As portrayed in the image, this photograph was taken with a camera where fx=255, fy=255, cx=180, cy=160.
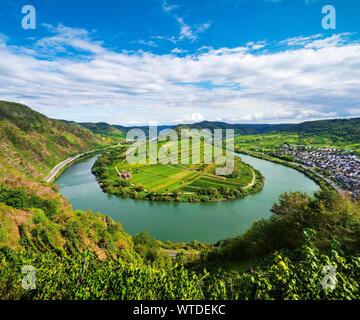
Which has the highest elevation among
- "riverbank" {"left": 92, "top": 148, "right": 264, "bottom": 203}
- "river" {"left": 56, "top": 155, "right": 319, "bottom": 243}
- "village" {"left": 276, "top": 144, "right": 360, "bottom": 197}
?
"village" {"left": 276, "top": 144, "right": 360, "bottom": 197}

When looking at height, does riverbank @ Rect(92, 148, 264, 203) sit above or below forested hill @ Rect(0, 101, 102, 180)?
below

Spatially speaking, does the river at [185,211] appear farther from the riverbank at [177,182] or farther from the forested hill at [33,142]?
the forested hill at [33,142]

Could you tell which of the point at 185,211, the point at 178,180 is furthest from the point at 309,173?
the point at 185,211

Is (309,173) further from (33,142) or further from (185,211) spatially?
(33,142)

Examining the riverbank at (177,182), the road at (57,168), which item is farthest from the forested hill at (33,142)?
the riverbank at (177,182)

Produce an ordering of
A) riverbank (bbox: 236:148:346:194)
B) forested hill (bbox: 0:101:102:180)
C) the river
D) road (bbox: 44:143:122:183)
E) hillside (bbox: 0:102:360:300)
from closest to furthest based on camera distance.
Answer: hillside (bbox: 0:102:360:300), the river, riverbank (bbox: 236:148:346:194), forested hill (bbox: 0:101:102:180), road (bbox: 44:143:122:183)

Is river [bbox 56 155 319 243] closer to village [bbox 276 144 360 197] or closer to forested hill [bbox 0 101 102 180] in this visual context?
village [bbox 276 144 360 197]

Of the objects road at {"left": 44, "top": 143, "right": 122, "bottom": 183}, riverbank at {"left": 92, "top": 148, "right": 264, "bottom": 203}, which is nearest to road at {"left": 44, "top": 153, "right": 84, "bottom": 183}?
road at {"left": 44, "top": 143, "right": 122, "bottom": 183}

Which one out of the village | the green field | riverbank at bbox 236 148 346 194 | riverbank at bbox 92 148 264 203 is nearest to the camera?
riverbank at bbox 92 148 264 203

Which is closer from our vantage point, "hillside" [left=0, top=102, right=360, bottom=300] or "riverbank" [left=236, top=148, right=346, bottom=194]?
"hillside" [left=0, top=102, right=360, bottom=300]
